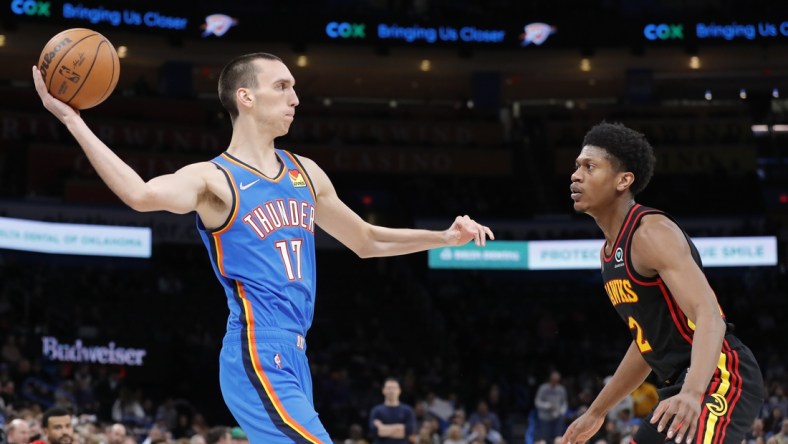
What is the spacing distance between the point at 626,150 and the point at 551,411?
44.3 ft

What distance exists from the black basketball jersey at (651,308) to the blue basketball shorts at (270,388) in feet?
4.71

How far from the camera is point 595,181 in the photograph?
16.6ft

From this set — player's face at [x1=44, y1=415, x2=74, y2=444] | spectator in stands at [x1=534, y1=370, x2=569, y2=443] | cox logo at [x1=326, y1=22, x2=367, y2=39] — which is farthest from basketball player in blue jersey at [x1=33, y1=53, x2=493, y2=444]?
cox logo at [x1=326, y1=22, x2=367, y2=39]

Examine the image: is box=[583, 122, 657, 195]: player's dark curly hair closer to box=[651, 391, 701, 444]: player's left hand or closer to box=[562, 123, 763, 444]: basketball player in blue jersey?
box=[562, 123, 763, 444]: basketball player in blue jersey

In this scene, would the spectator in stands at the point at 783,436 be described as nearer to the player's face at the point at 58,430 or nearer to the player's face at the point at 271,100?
the player's face at the point at 58,430

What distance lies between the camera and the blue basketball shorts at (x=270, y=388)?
440cm

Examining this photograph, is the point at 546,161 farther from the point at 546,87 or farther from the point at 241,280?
the point at 241,280

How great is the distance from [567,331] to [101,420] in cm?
1103

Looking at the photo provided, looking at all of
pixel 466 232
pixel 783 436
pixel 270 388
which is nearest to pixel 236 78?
pixel 466 232

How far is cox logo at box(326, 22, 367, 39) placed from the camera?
86.1 feet

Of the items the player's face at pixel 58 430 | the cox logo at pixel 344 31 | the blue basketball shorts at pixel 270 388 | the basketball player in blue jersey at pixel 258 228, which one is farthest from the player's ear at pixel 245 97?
the cox logo at pixel 344 31


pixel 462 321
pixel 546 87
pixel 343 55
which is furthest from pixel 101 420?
pixel 546 87

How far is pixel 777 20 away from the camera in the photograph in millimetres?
25906

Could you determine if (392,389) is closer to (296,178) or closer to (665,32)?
(296,178)
